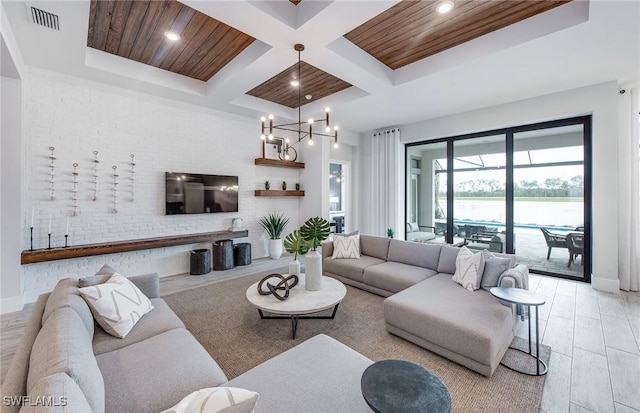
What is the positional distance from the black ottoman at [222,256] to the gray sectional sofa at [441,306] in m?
2.41

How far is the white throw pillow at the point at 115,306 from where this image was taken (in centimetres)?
188

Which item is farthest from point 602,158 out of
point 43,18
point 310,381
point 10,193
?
point 10,193

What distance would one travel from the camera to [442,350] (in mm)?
2297

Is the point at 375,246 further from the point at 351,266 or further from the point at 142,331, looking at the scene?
the point at 142,331

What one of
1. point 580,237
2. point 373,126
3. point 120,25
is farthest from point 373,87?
point 580,237

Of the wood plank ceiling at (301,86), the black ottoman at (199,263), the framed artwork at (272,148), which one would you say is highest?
the wood plank ceiling at (301,86)

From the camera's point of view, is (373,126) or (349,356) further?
(373,126)

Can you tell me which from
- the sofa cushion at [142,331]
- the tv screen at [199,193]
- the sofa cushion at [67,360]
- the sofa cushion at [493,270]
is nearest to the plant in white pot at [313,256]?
the sofa cushion at [142,331]

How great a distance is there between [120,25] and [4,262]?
3.16m

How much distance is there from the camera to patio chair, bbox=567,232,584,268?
4410 millimetres

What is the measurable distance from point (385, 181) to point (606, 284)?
Answer: 4.08m

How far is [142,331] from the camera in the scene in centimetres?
194

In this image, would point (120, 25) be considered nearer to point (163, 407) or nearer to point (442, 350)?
point (163, 407)

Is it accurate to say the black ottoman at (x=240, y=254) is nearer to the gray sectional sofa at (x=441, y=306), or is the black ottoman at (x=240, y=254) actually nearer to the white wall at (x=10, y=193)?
the gray sectional sofa at (x=441, y=306)
